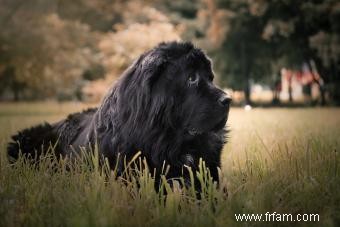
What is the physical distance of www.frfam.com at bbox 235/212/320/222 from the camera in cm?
267

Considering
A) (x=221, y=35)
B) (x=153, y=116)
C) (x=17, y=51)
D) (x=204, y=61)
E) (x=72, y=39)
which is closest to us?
(x=153, y=116)

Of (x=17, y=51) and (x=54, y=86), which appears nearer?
(x=17, y=51)

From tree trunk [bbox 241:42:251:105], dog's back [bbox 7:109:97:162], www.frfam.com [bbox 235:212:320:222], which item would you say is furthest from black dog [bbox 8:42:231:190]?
tree trunk [bbox 241:42:251:105]

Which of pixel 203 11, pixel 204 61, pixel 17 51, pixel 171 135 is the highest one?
pixel 203 11

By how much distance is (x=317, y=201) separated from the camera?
117 inches

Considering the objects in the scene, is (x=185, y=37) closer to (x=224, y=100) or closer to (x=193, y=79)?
(x=193, y=79)

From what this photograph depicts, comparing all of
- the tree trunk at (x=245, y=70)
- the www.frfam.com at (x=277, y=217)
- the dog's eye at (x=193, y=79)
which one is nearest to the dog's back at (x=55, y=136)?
the dog's eye at (x=193, y=79)

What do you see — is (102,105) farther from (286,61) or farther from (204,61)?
(286,61)

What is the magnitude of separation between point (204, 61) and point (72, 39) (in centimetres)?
1589

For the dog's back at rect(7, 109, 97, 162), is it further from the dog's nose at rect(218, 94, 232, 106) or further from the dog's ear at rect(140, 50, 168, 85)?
the dog's nose at rect(218, 94, 232, 106)

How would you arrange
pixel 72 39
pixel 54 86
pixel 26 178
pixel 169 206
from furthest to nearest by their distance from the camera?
pixel 54 86 < pixel 72 39 < pixel 26 178 < pixel 169 206

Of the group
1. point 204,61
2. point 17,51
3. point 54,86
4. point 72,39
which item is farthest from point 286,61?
point 204,61

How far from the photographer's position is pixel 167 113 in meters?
3.52

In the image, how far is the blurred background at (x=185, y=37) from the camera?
57.4ft
